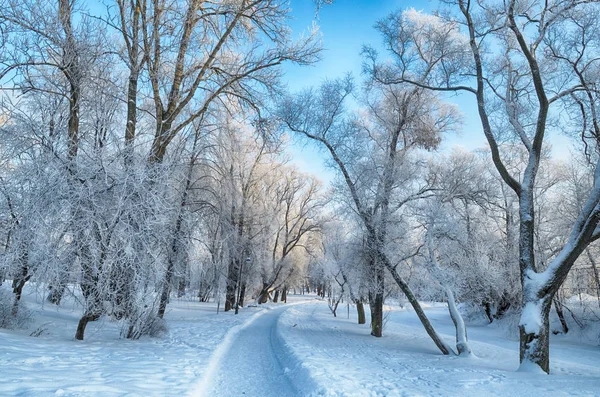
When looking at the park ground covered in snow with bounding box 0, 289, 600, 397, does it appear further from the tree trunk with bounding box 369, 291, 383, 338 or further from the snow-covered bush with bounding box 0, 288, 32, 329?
Result: the tree trunk with bounding box 369, 291, 383, 338

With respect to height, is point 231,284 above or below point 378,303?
above

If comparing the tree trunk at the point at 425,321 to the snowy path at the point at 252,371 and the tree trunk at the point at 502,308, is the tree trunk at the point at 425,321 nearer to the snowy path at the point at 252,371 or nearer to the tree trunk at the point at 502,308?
the snowy path at the point at 252,371

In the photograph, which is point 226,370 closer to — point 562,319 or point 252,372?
point 252,372

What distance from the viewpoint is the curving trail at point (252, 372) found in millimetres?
5509

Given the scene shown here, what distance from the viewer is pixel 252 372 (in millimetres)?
6793

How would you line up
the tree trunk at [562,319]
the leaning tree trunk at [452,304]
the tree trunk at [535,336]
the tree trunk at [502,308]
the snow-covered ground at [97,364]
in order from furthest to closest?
the tree trunk at [502,308], the tree trunk at [562,319], the leaning tree trunk at [452,304], the tree trunk at [535,336], the snow-covered ground at [97,364]

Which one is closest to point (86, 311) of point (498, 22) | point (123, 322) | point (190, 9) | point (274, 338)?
point (123, 322)

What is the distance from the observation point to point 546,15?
27.2 feet

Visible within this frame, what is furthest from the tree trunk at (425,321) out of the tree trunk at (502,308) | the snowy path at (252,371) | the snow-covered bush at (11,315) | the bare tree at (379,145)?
the tree trunk at (502,308)

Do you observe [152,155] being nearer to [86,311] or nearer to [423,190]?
[86,311]

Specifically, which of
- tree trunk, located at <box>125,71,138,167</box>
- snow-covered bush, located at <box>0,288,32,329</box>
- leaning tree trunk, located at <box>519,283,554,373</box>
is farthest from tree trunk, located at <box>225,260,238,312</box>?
leaning tree trunk, located at <box>519,283,554,373</box>

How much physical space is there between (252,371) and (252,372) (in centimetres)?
8

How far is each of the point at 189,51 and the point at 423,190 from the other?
8.40 metres

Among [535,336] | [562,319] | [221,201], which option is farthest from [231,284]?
[562,319]
